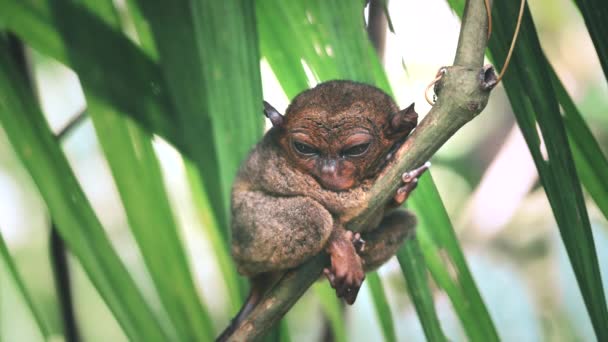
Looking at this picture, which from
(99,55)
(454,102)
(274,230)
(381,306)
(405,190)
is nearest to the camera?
(454,102)

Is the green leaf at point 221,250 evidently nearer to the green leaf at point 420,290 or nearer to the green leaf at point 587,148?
the green leaf at point 420,290

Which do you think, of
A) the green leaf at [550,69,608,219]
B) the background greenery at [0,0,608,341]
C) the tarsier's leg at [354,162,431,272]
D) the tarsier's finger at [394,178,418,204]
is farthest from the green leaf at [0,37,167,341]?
the green leaf at [550,69,608,219]

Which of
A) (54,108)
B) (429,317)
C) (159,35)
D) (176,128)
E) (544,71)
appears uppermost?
(54,108)

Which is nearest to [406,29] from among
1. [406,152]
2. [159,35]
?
[159,35]

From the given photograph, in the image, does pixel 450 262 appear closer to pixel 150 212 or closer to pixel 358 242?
pixel 358 242

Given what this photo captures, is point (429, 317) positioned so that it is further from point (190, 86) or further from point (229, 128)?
point (190, 86)

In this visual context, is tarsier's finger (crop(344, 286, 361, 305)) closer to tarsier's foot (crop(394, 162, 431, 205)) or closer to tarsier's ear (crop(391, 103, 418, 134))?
tarsier's foot (crop(394, 162, 431, 205))

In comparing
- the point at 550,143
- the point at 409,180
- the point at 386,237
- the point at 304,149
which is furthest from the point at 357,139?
the point at 550,143
